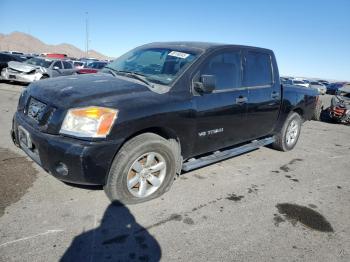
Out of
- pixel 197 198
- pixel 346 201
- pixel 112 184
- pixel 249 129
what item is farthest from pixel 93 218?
pixel 346 201

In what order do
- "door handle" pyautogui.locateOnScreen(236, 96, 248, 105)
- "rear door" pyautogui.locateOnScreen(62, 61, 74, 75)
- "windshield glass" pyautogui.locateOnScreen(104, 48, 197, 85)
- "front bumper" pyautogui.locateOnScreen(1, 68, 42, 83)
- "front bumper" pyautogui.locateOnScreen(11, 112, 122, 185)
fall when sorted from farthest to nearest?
"rear door" pyautogui.locateOnScreen(62, 61, 74, 75) < "front bumper" pyautogui.locateOnScreen(1, 68, 42, 83) < "door handle" pyautogui.locateOnScreen(236, 96, 248, 105) < "windshield glass" pyautogui.locateOnScreen(104, 48, 197, 85) < "front bumper" pyautogui.locateOnScreen(11, 112, 122, 185)

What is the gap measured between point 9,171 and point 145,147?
6.64ft

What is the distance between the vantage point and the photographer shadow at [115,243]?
8.50 feet

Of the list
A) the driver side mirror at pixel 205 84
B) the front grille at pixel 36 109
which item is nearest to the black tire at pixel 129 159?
the driver side mirror at pixel 205 84

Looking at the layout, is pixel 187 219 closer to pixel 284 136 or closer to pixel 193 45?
pixel 193 45

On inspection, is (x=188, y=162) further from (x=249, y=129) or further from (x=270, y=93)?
(x=270, y=93)

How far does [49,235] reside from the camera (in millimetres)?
2799

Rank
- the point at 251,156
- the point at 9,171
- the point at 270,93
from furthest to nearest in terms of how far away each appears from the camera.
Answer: the point at 251,156, the point at 270,93, the point at 9,171

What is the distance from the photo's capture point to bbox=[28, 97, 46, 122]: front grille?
10.8 feet

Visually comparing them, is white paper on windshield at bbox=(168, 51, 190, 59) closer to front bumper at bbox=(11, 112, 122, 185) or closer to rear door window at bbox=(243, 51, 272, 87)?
rear door window at bbox=(243, 51, 272, 87)

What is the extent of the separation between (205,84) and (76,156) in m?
1.70

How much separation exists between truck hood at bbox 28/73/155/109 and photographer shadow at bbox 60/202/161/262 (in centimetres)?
120

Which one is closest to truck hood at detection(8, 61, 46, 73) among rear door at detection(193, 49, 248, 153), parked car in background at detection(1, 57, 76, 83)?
parked car in background at detection(1, 57, 76, 83)

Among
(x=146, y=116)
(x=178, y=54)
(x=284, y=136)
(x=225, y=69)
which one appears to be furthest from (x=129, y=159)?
(x=284, y=136)
